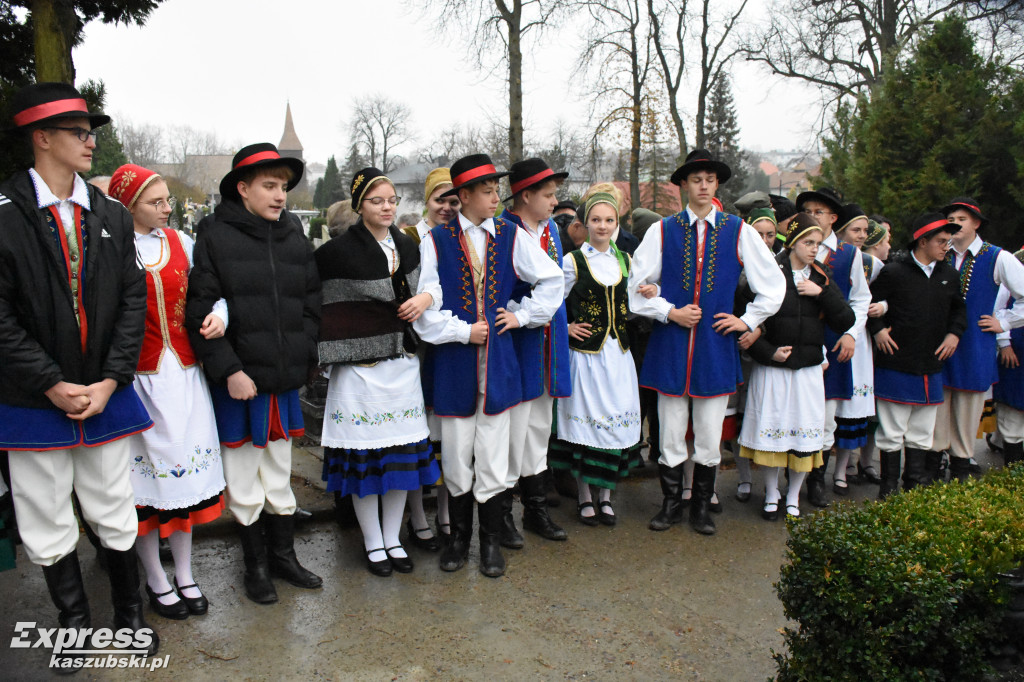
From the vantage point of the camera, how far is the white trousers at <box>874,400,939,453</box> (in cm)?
539

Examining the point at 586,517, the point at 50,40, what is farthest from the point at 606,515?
the point at 50,40

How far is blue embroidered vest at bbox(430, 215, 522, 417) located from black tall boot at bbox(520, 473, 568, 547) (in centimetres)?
77

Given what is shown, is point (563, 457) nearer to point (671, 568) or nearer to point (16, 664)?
point (671, 568)

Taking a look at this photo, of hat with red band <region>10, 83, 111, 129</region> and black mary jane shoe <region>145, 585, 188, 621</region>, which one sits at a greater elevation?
hat with red band <region>10, 83, 111, 129</region>

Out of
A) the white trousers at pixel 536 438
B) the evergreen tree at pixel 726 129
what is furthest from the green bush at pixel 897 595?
the evergreen tree at pixel 726 129

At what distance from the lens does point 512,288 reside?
434 centimetres

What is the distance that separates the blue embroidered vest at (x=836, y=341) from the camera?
5305mm

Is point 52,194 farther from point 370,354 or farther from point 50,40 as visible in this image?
point 50,40

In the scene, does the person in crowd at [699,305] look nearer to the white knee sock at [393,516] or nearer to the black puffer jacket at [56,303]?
the white knee sock at [393,516]

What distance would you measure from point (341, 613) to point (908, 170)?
975 centimetres

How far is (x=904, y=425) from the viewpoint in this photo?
541cm

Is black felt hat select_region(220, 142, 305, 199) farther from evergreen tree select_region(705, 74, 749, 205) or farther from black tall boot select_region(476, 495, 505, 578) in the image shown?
evergreen tree select_region(705, 74, 749, 205)

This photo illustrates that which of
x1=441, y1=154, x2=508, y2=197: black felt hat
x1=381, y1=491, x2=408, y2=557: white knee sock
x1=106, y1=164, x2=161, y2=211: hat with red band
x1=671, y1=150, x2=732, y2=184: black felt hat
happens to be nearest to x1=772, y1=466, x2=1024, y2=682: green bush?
x1=381, y1=491, x2=408, y2=557: white knee sock

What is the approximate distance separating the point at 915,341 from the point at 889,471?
943 millimetres
